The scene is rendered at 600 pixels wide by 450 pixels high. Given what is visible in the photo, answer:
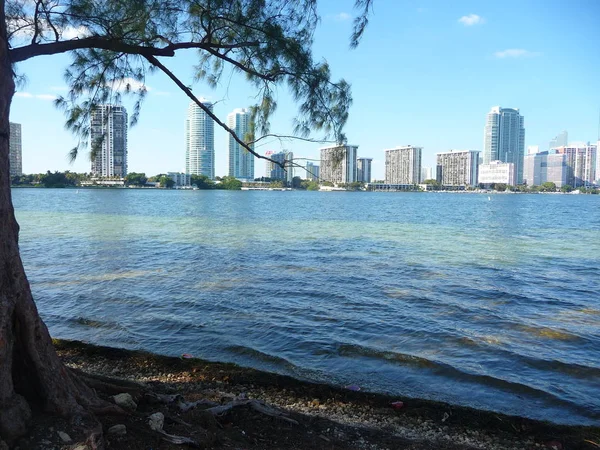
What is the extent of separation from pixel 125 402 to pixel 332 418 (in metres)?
2.38

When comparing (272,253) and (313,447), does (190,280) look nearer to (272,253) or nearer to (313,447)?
(272,253)

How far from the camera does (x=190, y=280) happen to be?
1542 centimetres

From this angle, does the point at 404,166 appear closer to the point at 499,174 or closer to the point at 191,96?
the point at 499,174

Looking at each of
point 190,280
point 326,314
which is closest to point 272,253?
point 190,280

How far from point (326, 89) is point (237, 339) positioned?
5.73 meters

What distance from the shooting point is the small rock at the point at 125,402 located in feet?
14.1

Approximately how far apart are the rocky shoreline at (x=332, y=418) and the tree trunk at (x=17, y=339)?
53cm

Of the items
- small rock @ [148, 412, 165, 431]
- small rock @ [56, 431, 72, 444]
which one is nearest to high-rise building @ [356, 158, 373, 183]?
small rock @ [148, 412, 165, 431]

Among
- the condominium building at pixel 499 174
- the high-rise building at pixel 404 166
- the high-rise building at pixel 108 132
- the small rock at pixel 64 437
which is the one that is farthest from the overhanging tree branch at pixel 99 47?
the condominium building at pixel 499 174

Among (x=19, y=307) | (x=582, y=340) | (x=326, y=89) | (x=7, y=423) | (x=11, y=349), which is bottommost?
(x=582, y=340)

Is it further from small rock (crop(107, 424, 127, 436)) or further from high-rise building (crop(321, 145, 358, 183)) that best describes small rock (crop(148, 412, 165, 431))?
high-rise building (crop(321, 145, 358, 183))

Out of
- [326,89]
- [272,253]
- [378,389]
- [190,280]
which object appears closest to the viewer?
[326,89]

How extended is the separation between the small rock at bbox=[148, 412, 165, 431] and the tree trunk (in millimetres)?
506

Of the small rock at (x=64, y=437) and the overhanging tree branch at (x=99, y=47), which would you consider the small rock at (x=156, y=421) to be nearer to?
the small rock at (x=64, y=437)
